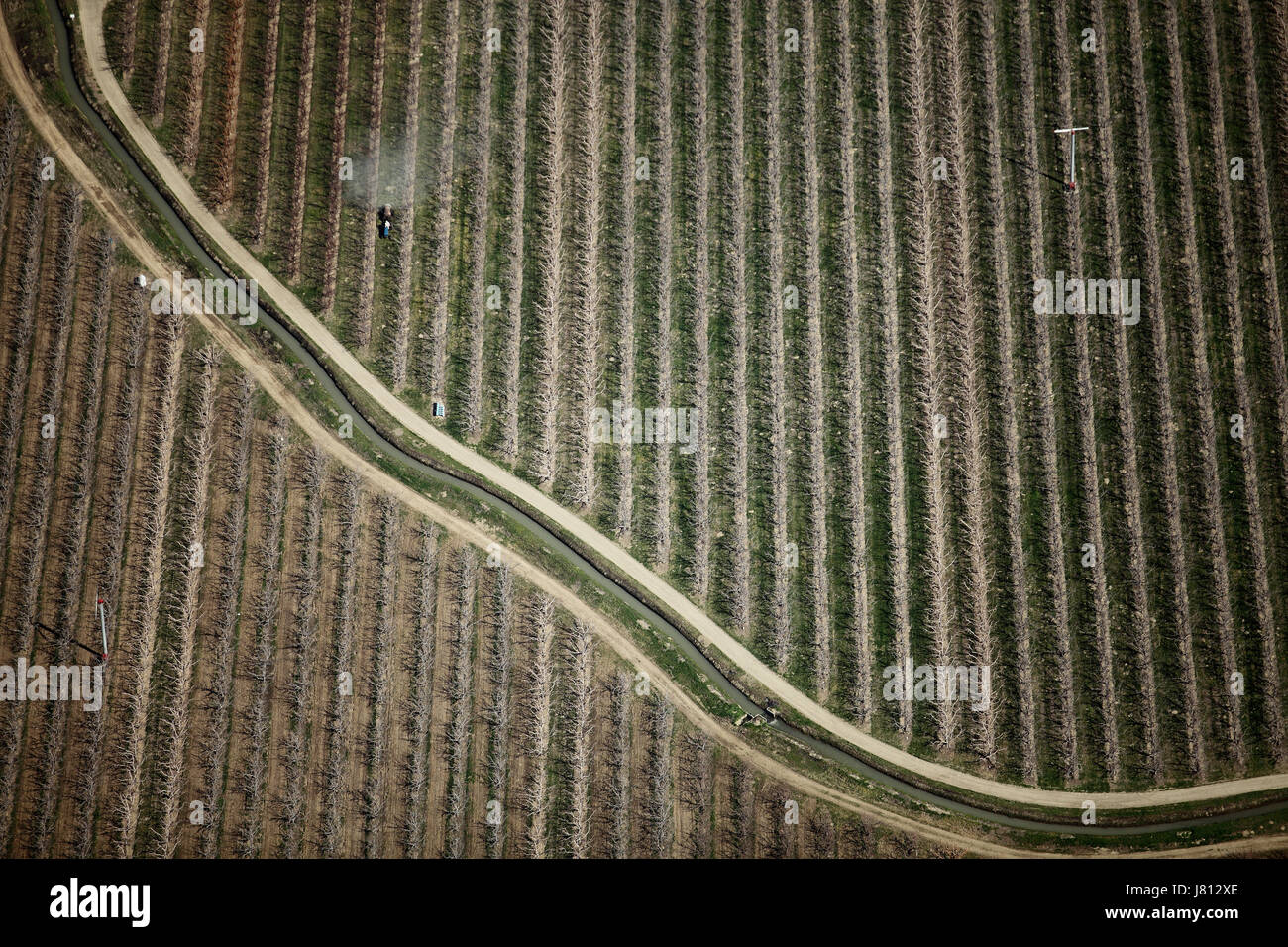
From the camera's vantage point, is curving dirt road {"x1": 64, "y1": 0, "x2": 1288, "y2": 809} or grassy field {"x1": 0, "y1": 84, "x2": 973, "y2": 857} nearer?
grassy field {"x1": 0, "y1": 84, "x2": 973, "y2": 857}

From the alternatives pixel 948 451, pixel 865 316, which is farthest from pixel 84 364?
Answer: pixel 948 451

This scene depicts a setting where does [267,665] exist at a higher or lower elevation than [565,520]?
lower

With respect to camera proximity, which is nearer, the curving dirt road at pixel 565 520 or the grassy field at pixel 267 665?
the grassy field at pixel 267 665

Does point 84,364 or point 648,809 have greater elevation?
point 84,364

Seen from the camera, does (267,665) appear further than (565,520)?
No
